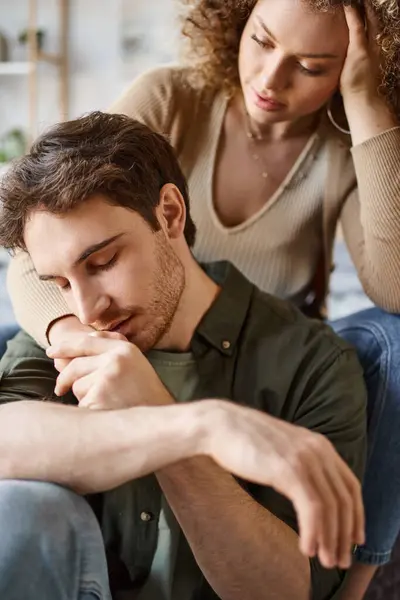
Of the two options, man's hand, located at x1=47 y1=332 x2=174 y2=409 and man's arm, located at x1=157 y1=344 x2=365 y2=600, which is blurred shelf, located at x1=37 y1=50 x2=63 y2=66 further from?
man's arm, located at x1=157 y1=344 x2=365 y2=600

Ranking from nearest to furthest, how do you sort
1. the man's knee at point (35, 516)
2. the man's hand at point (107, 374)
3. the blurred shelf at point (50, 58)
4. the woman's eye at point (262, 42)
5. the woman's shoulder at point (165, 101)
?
1. the man's knee at point (35, 516)
2. the man's hand at point (107, 374)
3. the woman's eye at point (262, 42)
4. the woman's shoulder at point (165, 101)
5. the blurred shelf at point (50, 58)

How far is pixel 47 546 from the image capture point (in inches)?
31.2

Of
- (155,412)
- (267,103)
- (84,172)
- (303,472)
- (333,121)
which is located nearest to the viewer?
(303,472)

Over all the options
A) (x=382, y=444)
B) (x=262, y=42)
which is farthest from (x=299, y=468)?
(x=262, y=42)

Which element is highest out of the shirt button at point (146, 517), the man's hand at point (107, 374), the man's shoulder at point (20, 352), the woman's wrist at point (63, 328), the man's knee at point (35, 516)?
the man's hand at point (107, 374)

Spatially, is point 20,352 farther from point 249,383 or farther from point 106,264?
point 249,383

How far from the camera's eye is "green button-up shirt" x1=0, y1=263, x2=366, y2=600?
1.07 meters

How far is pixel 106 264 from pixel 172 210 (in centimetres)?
17

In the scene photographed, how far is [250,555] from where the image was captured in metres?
0.91

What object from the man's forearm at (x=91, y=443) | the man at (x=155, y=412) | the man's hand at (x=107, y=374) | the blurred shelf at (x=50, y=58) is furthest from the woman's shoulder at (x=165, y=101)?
the blurred shelf at (x=50, y=58)

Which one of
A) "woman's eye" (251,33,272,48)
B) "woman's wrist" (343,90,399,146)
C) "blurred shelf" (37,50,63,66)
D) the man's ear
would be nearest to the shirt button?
the man's ear

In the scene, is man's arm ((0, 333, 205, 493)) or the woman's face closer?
man's arm ((0, 333, 205, 493))

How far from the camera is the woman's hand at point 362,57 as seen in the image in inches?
45.7

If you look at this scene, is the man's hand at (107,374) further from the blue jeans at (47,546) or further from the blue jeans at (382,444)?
the blue jeans at (382,444)
